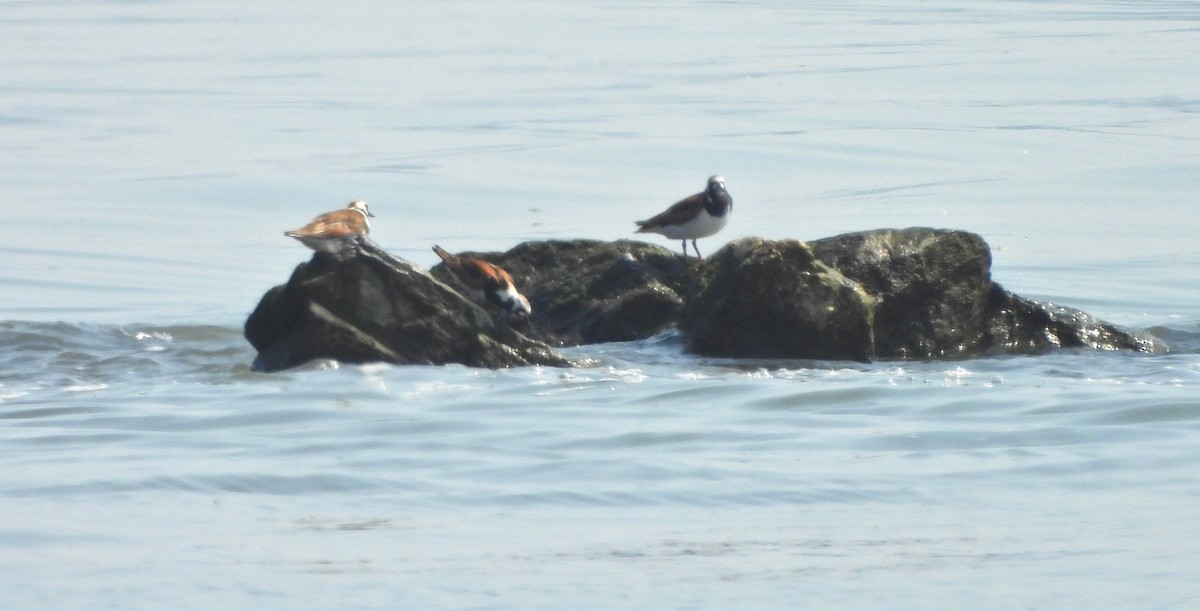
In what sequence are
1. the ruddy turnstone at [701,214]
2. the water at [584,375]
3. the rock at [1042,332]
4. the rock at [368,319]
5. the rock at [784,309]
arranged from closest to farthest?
1. the water at [584,375]
2. the rock at [368,319]
3. the rock at [784,309]
4. the rock at [1042,332]
5. the ruddy turnstone at [701,214]

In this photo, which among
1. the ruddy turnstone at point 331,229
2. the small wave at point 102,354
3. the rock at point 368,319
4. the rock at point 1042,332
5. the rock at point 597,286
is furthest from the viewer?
the rock at point 597,286

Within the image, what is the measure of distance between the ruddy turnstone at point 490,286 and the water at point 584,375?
606mm

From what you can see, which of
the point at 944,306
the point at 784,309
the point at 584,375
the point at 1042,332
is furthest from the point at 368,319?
the point at 1042,332

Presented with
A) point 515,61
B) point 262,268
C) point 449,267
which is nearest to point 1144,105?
point 515,61

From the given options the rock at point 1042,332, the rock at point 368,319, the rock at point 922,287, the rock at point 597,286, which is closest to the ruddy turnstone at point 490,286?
the rock at point 597,286

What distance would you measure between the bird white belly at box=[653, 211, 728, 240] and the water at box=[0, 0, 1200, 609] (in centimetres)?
217

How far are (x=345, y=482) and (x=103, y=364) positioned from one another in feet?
13.0

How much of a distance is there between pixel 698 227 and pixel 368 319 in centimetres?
390

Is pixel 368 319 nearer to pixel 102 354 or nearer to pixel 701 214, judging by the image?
pixel 102 354

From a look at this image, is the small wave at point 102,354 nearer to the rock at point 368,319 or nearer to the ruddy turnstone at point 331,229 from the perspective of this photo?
the rock at point 368,319

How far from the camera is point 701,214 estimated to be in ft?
42.8

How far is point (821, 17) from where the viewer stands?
4197 centimetres

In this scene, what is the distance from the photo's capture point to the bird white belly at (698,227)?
1303 cm

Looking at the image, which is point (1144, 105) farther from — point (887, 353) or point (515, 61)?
point (887, 353)
